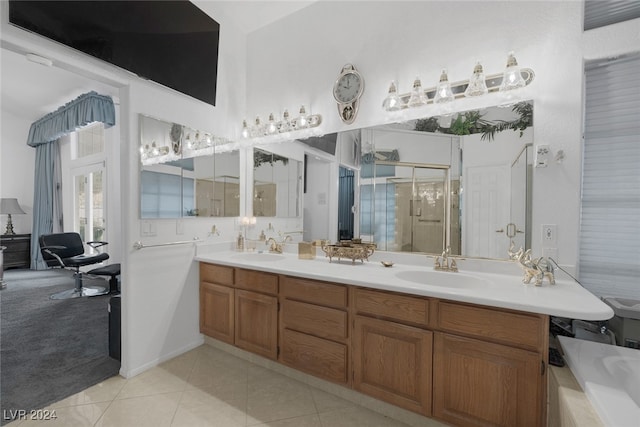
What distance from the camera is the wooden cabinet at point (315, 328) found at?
1.71 m

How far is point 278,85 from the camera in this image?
2.75 metres

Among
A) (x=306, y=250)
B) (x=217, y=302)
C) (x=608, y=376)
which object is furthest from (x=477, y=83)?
(x=217, y=302)

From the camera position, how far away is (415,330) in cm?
147

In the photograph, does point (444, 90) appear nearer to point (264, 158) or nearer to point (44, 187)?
point (264, 158)

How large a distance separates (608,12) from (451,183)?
124 cm

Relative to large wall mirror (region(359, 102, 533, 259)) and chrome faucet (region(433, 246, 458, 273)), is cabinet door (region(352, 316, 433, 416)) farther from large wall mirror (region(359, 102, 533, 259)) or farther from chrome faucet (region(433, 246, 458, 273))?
large wall mirror (region(359, 102, 533, 259))

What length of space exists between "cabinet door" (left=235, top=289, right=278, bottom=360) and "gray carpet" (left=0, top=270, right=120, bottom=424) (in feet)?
3.32

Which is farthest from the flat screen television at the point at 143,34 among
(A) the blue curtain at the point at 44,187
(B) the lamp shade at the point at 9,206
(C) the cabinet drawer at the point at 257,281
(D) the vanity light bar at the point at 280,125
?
(B) the lamp shade at the point at 9,206

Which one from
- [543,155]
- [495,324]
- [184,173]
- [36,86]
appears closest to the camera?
[495,324]

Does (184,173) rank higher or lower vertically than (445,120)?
lower

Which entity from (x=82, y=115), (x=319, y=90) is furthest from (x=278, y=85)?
(x=82, y=115)

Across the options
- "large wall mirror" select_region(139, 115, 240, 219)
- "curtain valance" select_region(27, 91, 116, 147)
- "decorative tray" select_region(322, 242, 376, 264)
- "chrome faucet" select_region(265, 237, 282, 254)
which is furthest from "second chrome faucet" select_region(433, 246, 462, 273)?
"curtain valance" select_region(27, 91, 116, 147)

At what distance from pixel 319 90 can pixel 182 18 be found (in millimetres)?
1321

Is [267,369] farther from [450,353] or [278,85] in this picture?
[278,85]
